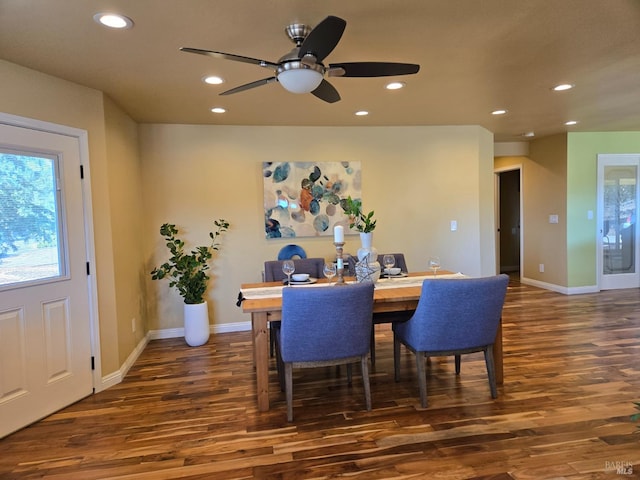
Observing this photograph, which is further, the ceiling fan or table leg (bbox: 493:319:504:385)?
table leg (bbox: 493:319:504:385)

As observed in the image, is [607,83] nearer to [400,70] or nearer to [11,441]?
[400,70]

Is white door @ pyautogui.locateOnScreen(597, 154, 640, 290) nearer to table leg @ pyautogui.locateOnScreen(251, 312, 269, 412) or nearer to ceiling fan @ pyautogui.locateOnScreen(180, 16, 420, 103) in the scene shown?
ceiling fan @ pyautogui.locateOnScreen(180, 16, 420, 103)

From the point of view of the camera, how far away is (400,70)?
2107 mm

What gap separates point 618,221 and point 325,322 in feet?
19.3

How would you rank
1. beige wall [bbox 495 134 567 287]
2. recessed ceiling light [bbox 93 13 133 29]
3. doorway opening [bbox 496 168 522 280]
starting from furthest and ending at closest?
doorway opening [bbox 496 168 522 280], beige wall [bbox 495 134 567 287], recessed ceiling light [bbox 93 13 133 29]

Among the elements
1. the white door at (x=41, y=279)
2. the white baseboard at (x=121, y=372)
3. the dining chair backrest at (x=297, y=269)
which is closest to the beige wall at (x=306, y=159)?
the white baseboard at (x=121, y=372)

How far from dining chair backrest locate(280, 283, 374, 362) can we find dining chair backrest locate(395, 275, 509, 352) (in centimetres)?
36

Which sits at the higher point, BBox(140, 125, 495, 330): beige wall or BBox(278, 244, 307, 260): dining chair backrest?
BBox(140, 125, 495, 330): beige wall

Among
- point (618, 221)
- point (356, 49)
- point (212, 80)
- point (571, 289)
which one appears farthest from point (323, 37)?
point (618, 221)

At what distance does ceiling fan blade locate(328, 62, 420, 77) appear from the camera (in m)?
2.06

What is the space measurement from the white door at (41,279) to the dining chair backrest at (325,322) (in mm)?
1702

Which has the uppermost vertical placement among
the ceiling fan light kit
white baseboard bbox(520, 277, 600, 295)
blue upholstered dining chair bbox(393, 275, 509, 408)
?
the ceiling fan light kit

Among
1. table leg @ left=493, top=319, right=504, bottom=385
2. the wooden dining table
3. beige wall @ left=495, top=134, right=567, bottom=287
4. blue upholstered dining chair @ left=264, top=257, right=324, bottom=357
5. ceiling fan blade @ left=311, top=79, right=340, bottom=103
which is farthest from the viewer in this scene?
beige wall @ left=495, top=134, right=567, bottom=287

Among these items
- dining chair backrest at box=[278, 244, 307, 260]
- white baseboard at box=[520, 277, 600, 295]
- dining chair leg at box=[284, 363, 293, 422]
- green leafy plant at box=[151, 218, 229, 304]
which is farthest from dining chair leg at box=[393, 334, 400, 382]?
white baseboard at box=[520, 277, 600, 295]
